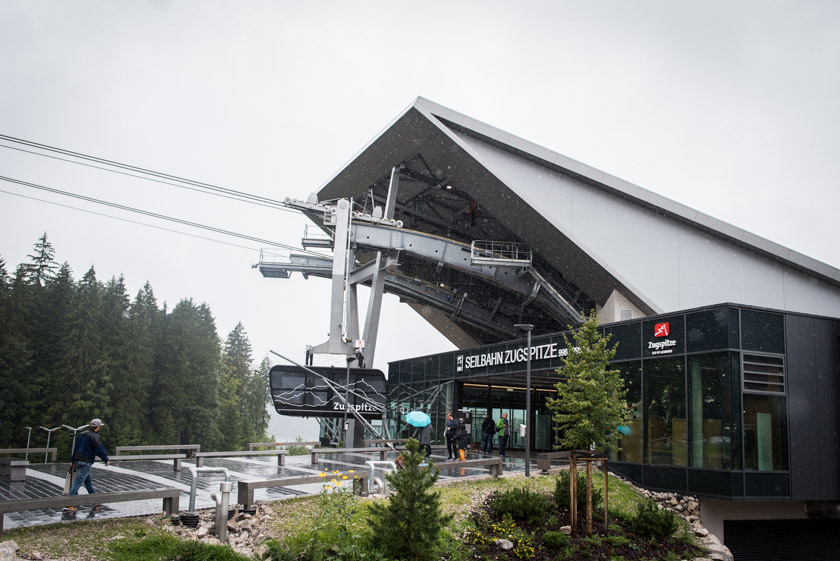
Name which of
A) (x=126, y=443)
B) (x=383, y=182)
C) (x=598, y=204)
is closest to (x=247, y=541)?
(x=598, y=204)

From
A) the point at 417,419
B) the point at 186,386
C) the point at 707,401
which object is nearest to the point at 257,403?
the point at 186,386

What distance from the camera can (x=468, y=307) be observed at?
43531mm

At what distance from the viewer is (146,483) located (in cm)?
1478

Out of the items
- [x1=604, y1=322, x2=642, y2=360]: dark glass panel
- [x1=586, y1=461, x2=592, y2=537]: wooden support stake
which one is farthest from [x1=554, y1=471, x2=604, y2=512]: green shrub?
[x1=604, y1=322, x2=642, y2=360]: dark glass panel

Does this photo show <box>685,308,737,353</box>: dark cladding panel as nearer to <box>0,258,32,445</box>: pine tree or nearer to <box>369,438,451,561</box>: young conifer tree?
<box>369,438,451,561</box>: young conifer tree

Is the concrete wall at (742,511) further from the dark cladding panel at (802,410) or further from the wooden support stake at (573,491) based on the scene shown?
the wooden support stake at (573,491)

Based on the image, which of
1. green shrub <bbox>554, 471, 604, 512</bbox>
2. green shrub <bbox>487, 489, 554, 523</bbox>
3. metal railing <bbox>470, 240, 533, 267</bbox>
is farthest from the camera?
metal railing <bbox>470, 240, 533, 267</bbox>

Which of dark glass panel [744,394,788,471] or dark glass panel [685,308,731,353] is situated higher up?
dark glass panel [685,308,731,353]

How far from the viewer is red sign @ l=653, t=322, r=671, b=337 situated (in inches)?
697

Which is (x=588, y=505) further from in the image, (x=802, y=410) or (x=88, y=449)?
(x=88, y=449)

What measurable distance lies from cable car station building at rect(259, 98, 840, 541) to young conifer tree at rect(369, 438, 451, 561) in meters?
8.73

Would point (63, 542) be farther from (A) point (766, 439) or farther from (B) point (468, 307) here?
(B) point (468, 307)

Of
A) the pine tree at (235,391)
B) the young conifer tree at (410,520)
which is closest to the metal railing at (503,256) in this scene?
the young conifer tree at (410,520)

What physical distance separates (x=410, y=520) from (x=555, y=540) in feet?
12.9
